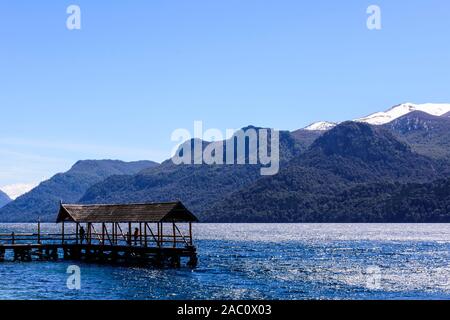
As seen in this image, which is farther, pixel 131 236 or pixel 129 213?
pixel 131 236

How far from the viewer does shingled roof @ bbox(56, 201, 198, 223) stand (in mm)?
64000

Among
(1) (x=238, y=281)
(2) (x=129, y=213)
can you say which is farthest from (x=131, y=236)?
(1) (x=238, y=281)

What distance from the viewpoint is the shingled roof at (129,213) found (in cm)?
6400

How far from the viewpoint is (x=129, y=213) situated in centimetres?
6912

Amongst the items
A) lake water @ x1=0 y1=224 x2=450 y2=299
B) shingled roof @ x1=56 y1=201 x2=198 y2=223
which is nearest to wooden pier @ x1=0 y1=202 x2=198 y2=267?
shingled roof @ x1=56 y1=201 x2=198 y2=223

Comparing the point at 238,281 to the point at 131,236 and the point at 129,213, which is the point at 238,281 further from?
the point at 131,236

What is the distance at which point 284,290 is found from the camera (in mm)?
50562

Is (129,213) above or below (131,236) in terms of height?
above

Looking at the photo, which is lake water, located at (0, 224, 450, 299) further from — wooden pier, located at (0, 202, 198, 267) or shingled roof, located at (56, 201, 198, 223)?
shingled roof, located at (56, 201, 198, 223)

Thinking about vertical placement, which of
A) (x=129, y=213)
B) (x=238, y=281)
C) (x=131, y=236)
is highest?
(x=129, y=213)
